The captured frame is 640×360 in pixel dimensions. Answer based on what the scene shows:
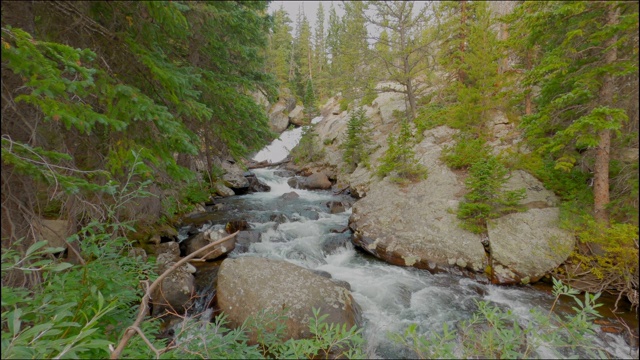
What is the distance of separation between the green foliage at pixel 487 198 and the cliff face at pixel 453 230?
0.24 meters

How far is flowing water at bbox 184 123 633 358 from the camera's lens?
17.9 ft

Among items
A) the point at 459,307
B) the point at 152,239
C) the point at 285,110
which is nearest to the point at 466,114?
the point at 459,307

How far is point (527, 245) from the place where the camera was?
6.99 metres

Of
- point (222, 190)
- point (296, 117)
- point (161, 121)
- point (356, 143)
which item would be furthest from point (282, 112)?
point (161, 121)

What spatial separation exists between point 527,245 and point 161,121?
28.1 ft

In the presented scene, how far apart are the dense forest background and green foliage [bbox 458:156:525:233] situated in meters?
1.12

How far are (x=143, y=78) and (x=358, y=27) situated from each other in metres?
13.2

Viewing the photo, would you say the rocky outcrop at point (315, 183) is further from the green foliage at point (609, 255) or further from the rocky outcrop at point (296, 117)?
the rocky outcrop at point (296, 117)

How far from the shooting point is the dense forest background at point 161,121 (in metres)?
2.34

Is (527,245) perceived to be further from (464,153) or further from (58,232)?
(58,232)

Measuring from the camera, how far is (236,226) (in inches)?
398

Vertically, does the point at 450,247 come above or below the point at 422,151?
below

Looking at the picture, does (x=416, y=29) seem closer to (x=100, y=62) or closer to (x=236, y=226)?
(x=236, y=226)

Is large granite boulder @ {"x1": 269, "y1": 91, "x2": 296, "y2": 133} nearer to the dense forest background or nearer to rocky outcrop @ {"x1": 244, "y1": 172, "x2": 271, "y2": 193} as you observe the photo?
rocky outcrop @ {"x1": 244, "y1": 172, "x2": 271, "y2": 193}
